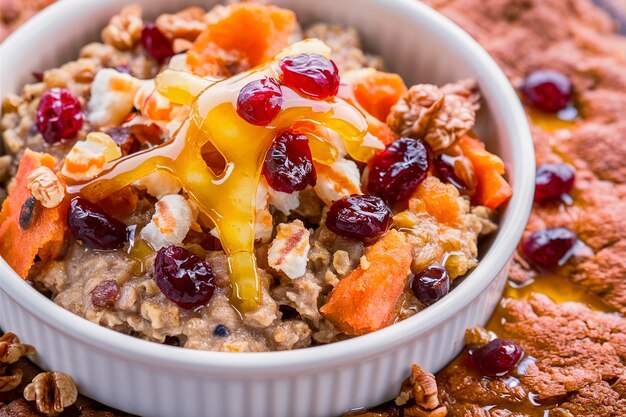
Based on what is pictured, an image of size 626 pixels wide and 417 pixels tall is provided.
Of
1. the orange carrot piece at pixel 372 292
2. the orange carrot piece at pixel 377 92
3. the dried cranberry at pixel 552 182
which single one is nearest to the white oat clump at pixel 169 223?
the orange carrot piece at pixel 372 292

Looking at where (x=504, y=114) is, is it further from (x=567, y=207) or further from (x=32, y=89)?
(x=32, y=89)

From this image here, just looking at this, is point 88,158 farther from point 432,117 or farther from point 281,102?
point 432,117

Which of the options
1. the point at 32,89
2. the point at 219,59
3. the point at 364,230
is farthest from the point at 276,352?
the point at 32,89

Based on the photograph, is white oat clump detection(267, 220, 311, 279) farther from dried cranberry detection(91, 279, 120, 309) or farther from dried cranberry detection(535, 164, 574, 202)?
dried cranberry detection(535, 164, 574, 202)

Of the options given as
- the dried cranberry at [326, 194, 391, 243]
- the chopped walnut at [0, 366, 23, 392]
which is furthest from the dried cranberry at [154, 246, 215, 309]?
the chopped walnut at [0, 366, 23, 392]

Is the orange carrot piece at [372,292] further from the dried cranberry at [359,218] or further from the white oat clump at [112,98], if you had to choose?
the white oat clump at [112,98]

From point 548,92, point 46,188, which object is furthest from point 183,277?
point 548,92
